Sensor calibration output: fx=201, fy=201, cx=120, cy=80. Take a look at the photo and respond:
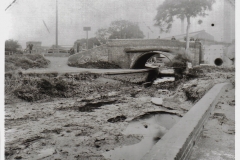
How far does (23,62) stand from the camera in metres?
8.38

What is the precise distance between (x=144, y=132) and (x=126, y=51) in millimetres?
12650

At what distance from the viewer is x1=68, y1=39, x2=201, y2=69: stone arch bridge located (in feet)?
48.2

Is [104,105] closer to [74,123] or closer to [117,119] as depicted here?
[117,119]

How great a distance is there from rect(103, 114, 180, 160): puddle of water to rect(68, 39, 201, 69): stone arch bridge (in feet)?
32.3

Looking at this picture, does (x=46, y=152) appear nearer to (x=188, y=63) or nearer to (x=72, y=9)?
(x=72, y=9)

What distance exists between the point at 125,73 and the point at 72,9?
28.3 feet

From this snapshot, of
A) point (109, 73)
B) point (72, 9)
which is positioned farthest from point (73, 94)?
point (72, 9)

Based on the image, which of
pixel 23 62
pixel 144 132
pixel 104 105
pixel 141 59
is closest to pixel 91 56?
pixel 141 59

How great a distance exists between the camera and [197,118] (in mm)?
2803

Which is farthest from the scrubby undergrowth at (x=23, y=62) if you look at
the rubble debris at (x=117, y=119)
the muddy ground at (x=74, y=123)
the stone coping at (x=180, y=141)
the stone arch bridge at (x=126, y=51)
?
the stone coping at (x=180, y=141)

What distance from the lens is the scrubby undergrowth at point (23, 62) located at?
6.42 m

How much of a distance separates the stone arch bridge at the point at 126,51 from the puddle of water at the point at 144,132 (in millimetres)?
9852

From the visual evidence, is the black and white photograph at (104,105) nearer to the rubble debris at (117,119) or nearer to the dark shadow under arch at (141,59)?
the rubble debris at (117,119)

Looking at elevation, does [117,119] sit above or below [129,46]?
below
